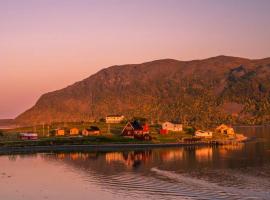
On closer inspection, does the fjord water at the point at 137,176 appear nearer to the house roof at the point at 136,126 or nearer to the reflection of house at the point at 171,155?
the reflection of house at the point at 171,155

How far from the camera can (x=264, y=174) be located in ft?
258

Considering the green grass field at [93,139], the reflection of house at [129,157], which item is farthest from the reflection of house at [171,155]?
the green grass field at [93,139]

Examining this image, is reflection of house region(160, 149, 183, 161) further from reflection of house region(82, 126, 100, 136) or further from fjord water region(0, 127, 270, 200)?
reflection of house region(82, 126, 100, 136)

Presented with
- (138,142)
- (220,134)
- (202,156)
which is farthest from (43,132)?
(202,156)

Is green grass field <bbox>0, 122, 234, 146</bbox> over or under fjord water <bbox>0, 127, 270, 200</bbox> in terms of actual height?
over

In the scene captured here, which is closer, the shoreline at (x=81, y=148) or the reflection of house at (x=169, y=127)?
the shoreline at (x=81, y=148)

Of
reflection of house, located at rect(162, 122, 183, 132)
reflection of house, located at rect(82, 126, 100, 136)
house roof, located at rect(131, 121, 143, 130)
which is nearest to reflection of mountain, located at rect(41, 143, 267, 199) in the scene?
house roof, located at rect(131, 121, 143, 130)

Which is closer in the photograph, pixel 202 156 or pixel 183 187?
pixel 183 187

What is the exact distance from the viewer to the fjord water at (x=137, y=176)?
210 ft

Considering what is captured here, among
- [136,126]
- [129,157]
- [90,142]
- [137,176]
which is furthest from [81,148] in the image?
[137,176]

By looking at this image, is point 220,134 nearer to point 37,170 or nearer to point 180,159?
point 180,159

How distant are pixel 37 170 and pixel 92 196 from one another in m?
33.8

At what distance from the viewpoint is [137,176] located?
3127 inches

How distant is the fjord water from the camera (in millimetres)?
63906
